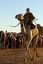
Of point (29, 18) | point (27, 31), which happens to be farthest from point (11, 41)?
point (27, 31)

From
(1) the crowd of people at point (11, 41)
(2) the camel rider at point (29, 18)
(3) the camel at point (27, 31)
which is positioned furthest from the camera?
(1) the crowd of people at point (11, 41)

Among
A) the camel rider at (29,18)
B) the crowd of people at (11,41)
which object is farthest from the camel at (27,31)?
the crowd of people at (11,41)

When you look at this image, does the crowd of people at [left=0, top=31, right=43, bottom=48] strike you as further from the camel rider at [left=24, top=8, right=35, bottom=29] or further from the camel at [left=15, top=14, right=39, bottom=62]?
the camel rider at [left=24, top=8, right=35, bottom=29]

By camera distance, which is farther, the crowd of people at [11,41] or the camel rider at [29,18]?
the crowd of people at [11,41]

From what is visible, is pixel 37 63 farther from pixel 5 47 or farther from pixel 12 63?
pixel 5 47

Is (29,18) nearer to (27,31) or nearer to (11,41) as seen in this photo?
(27,31)

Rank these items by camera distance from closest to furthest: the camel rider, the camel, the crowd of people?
the camel → the camel rider → the crowd of people

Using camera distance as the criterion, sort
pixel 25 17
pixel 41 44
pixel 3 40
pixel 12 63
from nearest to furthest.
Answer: pixel 12 63, pixel 25 17, pixel 3 40, pixel 41 44

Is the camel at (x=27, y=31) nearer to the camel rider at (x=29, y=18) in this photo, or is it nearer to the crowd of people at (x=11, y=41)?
the camel rider at (x=29, y=18)

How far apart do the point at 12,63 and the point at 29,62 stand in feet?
3.37

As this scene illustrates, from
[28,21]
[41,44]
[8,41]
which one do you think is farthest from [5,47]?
[28,21]

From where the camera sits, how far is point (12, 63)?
513 inches

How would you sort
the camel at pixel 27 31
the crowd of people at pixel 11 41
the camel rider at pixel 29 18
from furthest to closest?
the crowd of people at pixel 11 41 < the camel rider at pixel 29 18 < the camel at pixel 27 31

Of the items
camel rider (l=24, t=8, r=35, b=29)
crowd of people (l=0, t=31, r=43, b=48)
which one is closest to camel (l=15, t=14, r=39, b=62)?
camel rider (l=24, t=8, r=35, b=29)
